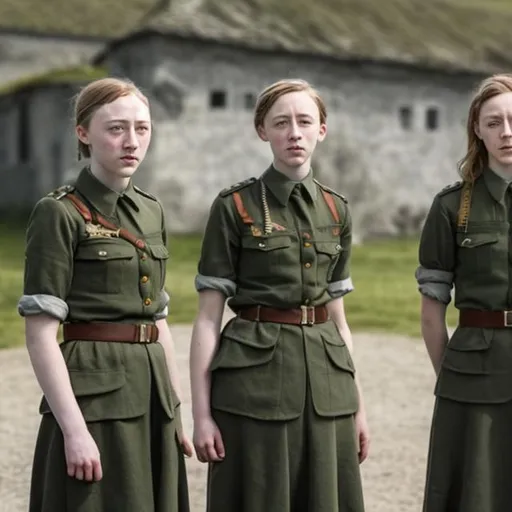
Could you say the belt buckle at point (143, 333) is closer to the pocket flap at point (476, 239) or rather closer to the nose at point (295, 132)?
the nose at point (295, 132)

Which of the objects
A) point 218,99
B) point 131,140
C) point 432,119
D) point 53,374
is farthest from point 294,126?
point 432,119

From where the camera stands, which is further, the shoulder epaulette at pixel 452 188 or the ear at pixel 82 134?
the shoulder epaulette at pixel 452 188

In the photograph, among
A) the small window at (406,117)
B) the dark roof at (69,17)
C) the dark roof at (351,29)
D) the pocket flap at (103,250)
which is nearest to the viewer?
the pocket flap at (103,250)

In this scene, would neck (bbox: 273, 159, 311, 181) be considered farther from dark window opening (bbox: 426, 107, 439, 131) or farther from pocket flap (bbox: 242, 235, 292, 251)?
dark window opening (bbox: 426, 107, 439, 131)

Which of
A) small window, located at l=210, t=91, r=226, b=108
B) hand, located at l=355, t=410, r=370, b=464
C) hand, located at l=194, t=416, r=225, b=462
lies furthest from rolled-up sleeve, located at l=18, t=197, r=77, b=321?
small window, located at l=210, t=91, r=226, b=108

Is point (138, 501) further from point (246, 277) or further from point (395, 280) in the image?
point (395, 280)

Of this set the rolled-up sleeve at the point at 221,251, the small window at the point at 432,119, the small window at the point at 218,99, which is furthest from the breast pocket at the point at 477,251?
the small window at the point at 432,119

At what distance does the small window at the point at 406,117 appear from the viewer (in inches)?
1062

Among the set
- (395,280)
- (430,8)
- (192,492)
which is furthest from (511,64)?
(192,492)

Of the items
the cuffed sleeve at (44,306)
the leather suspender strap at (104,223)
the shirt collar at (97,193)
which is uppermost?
the shirt collar at (97,193)

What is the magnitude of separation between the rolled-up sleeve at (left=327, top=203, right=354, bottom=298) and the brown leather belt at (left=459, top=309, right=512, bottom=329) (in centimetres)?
41

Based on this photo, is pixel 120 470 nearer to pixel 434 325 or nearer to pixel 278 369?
pixel 278 369

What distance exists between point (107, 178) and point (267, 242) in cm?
55

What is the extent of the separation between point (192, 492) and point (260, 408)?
2.15 m
